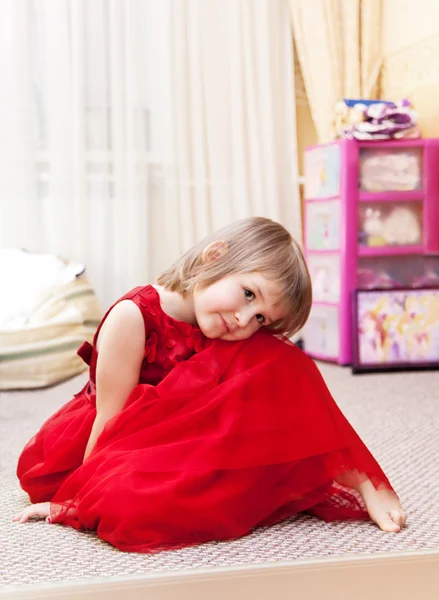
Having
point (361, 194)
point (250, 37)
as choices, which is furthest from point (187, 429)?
point (250, 37)

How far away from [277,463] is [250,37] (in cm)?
258

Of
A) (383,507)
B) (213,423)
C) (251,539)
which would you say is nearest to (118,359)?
(213,423)

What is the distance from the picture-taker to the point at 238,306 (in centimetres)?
117

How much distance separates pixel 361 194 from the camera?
296 centimetres

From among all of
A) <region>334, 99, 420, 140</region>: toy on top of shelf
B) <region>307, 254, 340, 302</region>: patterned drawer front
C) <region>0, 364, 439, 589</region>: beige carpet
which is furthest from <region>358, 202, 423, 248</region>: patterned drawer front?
<region>0, 364, 439, 589</region>: beige carpet

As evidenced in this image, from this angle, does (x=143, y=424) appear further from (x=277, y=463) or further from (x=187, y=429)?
(x=277, y=463)

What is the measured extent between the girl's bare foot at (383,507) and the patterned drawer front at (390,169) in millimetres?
1951

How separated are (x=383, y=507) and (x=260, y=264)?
404 mm

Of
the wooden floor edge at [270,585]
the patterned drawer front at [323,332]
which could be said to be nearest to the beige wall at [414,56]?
the patterned drawer front at [323,332]

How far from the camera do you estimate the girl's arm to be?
1194 millimetres

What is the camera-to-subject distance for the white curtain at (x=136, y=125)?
3.07 metres

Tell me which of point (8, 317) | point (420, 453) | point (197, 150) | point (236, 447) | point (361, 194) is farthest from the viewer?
point (197, 150)

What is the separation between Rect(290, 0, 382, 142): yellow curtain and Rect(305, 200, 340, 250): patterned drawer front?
1.19 ft

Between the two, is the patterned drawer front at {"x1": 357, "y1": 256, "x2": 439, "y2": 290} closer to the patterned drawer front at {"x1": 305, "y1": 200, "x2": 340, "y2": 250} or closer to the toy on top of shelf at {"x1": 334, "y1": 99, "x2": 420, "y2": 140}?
the patterned drawer front at {"x1": 305, "y1": 200, "x2": 340, "y2": 250}
